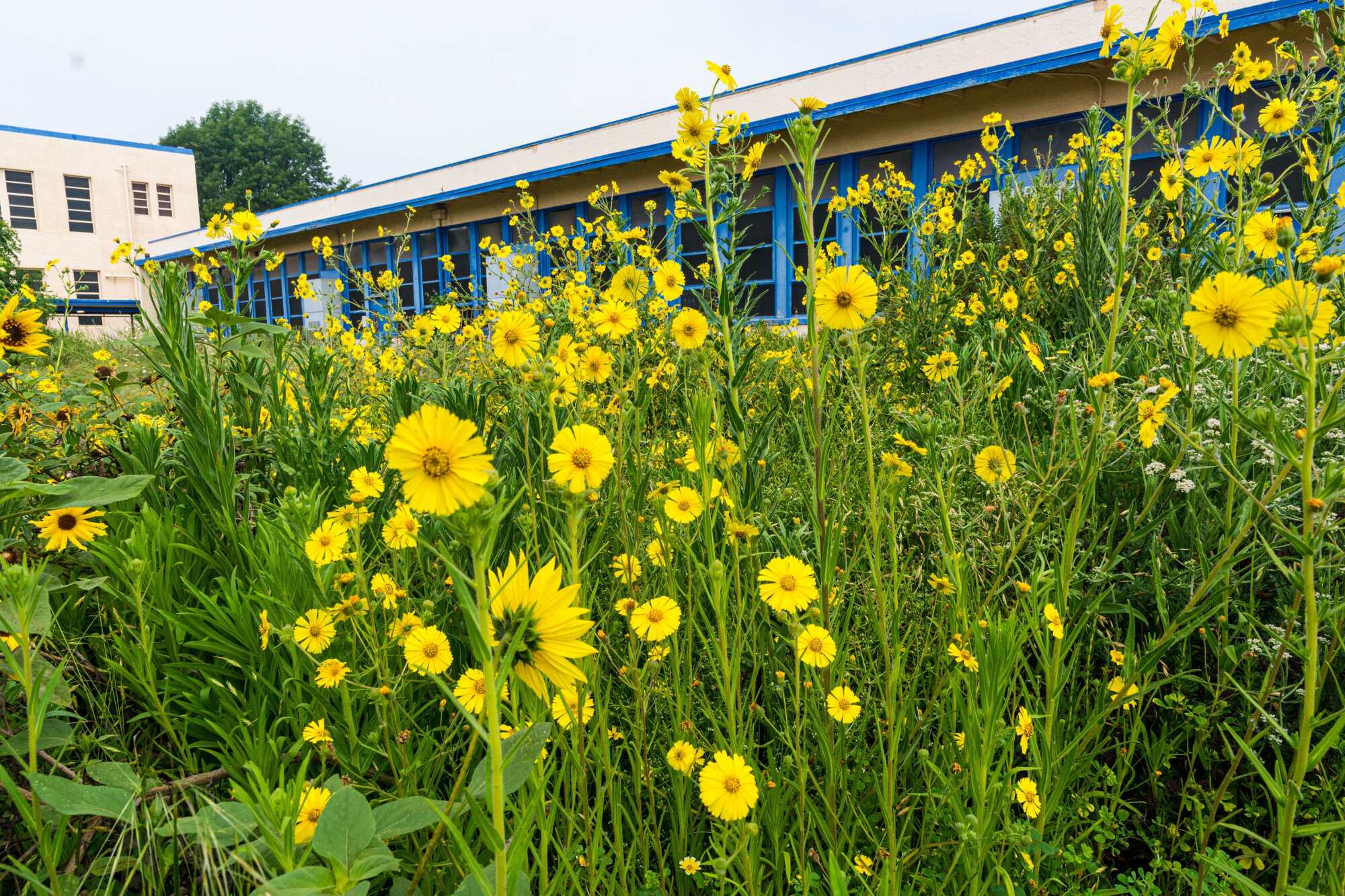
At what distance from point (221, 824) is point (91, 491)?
71 cm

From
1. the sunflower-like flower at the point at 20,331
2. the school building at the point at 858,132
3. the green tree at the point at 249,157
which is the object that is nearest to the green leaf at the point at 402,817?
the sunflower-like flower at the point at 20,331

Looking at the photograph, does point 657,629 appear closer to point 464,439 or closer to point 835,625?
point 835,625

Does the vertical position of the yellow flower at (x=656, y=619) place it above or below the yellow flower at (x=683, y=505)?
below

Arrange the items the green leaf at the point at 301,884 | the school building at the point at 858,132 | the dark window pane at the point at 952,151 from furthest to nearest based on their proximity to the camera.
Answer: the dark window pane at the point at 952,151 → the school building at the point at 858,132 → the green leaf at the point at 301,884

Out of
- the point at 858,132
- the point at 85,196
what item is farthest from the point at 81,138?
the point at 858,132

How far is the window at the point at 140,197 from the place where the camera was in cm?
3259

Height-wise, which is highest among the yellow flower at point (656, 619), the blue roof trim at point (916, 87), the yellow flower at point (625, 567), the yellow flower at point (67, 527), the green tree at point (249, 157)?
the green tree at point (249, 157)

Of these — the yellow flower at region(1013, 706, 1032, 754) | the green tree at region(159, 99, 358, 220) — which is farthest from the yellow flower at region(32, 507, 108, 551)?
the green tree at region(159, 99, 358, 220)

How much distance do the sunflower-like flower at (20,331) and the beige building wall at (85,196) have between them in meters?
33.9

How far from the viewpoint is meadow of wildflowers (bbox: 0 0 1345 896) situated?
827mm

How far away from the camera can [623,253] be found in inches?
93.9

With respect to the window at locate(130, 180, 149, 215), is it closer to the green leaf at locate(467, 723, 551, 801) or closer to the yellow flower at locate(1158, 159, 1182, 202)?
the yellow flower at locate(1158, 159, 1182, 202)

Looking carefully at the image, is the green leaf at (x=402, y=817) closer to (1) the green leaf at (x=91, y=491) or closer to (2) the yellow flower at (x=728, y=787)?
(2) the yellow flower at (x=728, y=787)

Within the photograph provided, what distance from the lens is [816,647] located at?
1048 mm
